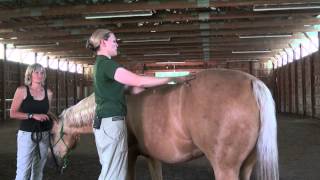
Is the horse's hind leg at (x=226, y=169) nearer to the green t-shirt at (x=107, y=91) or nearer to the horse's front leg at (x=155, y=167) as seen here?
the green t-shirt at (x=107, y=91)

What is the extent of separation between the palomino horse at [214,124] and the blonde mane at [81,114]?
519 millimetres

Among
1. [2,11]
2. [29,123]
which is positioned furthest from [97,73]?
[2,11]

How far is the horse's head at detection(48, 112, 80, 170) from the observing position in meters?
4.38

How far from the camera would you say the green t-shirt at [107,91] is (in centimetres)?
319

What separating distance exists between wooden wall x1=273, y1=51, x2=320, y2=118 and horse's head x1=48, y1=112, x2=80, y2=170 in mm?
16657

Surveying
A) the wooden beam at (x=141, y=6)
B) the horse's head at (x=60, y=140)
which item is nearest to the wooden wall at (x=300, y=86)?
the wooden beam at (x=141, y=6)

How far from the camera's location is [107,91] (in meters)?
3.21

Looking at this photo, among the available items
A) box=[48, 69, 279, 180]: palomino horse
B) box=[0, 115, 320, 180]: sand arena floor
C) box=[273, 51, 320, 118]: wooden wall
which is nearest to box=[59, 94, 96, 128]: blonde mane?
box=[48, 69, 279, 180]: palomino horse

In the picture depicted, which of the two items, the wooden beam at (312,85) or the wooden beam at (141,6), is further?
the wooden beam at (312,85)

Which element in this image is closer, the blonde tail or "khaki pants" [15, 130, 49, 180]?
the blonde tail

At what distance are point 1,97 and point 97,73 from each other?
64.0 ft

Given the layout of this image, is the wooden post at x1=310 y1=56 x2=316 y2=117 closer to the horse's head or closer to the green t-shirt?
the horse's head

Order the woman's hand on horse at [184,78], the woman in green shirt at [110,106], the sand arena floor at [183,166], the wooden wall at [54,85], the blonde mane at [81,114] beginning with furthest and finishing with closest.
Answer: the wooden wall at [54,85] < the sand arena floor at [183,166] < the blonde mane at [81,114] < the woman's hand on horse at [184,78] < the woman in green shirt at [110,106]

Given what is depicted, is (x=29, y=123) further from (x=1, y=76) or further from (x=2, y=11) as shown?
(x=1, y=76)
